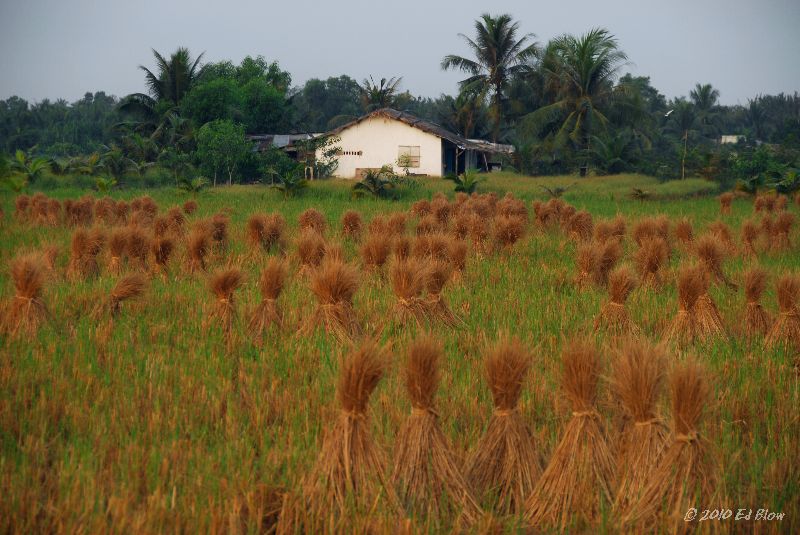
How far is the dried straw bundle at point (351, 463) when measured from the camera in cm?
296

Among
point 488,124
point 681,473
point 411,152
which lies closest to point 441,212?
point 681,473

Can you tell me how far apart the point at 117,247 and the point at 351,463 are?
5.68m

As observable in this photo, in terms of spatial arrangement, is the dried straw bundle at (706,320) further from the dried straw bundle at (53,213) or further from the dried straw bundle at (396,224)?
the dried straw bundle at (53,213)

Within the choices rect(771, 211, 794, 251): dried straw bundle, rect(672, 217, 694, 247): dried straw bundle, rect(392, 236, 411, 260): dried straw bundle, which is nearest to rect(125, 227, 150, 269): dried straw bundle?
rect(392, 236, 411, 260): dried straw bundle

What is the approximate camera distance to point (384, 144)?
31344 mm

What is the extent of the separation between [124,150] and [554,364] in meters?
29.2

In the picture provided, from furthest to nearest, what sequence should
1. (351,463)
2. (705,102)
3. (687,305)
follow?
(705,102)
(687,305)
(351,463)

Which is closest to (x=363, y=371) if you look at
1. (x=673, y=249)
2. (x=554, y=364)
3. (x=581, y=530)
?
(x=581, y=530)

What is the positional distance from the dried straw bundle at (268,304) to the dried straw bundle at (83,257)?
276 centimetres

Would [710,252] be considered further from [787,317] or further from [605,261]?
[787,317]

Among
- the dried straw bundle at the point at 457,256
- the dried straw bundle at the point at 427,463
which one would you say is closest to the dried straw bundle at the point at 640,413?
the dried straw bundle at the point at 427,463

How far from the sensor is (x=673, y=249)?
1081 centimetres

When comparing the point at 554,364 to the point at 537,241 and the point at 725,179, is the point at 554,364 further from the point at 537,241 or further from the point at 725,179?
the point at 725,179

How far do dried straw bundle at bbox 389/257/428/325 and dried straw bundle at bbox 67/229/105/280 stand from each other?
3.61m
